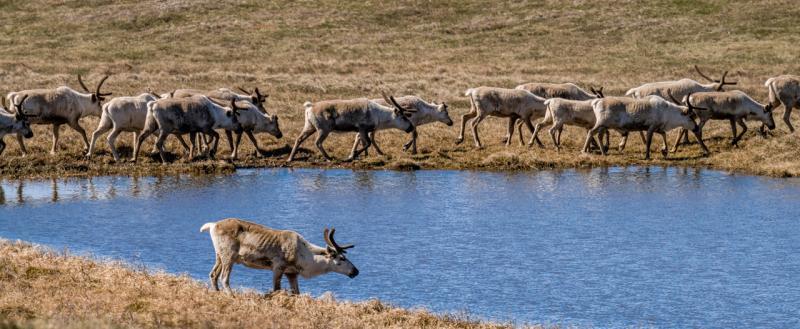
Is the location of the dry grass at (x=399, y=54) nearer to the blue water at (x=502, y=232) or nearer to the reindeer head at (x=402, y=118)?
the reindeer head at (x=402, y=118)

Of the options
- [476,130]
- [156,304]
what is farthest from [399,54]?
[156,304]

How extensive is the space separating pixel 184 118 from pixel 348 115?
3.66 meters

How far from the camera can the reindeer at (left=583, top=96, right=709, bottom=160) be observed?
27766mm

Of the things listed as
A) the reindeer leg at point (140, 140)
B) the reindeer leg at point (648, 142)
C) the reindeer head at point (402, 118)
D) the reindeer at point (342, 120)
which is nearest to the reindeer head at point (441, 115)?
the reindeer head at point (402, 118)

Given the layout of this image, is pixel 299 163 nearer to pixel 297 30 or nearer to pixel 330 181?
pixel 330 181

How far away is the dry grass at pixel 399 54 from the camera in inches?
1094

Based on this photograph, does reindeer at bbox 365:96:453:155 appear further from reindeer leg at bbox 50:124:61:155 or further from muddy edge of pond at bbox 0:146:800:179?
reindeer leg at bbox 50:124:61:155

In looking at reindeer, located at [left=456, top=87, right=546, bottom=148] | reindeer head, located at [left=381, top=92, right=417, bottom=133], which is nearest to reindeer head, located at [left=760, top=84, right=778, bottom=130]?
reindeer, located at [left=456, top=87, right=546, bottom=148]

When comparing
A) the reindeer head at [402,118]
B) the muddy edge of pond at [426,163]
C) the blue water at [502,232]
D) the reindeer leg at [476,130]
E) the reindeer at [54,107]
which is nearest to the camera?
the blue water at [502,232]

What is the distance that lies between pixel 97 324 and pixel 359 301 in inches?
206

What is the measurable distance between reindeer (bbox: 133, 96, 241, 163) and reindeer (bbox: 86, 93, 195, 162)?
1.35ft

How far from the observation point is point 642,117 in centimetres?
2798

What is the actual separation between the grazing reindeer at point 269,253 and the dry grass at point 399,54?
11.4 m

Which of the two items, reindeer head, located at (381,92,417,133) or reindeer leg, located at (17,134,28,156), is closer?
reindeer leg, located at (17,134,28,156)
